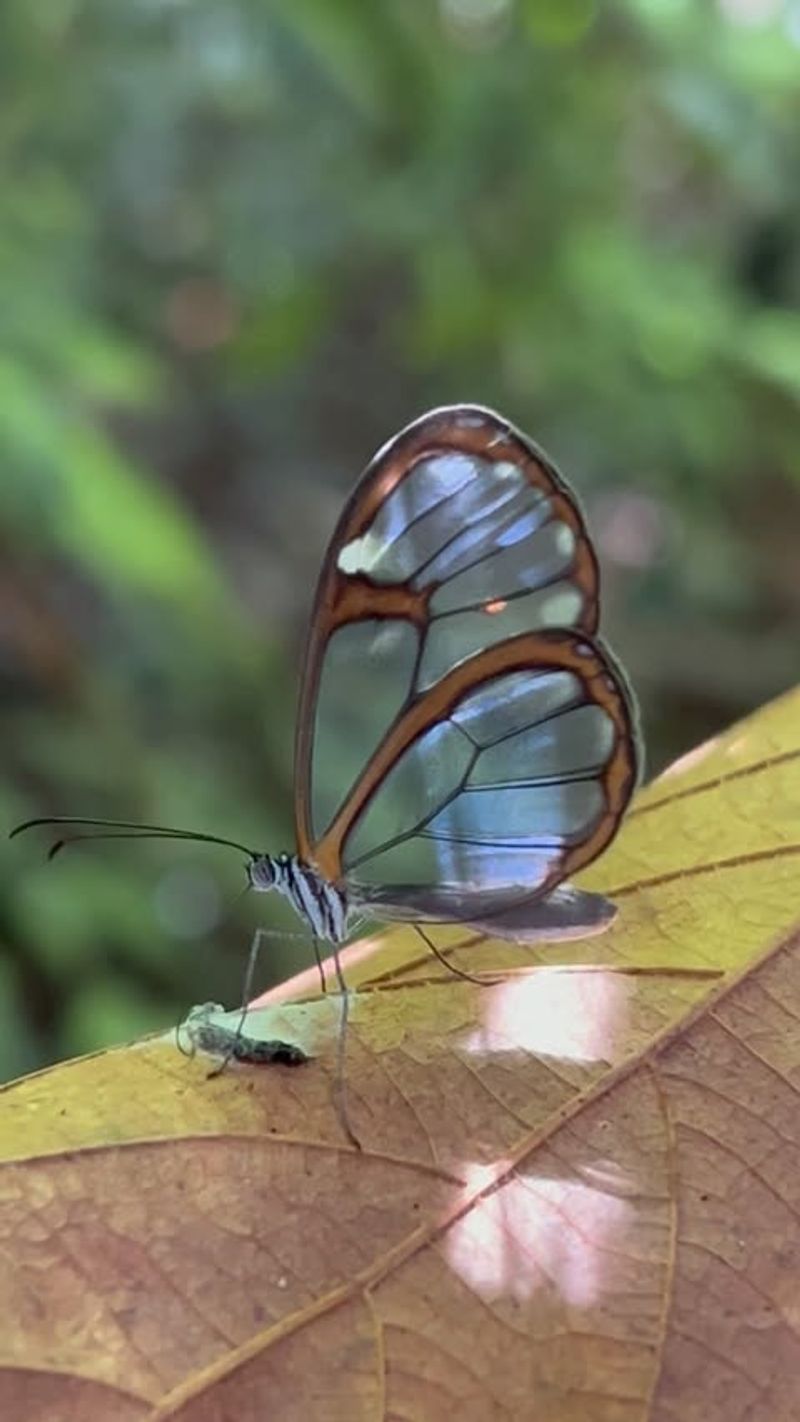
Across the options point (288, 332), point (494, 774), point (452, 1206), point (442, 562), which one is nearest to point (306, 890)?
point (494, 774)

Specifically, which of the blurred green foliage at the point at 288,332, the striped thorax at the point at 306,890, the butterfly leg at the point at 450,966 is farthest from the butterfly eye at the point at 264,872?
the blurred green foliage at the point at 288,332

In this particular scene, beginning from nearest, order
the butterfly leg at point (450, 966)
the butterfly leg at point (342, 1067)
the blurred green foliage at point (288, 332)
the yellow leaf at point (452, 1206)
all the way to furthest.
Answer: the yellow leaf at point (452, 1206)
the butterfly leg at point (342, 1067)
the butterfly leg at point (450, 966)
the blurred green foliage at point (288, 332)

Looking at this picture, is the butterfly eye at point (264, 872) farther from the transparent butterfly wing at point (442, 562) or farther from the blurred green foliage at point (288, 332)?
the blurred green foliage at point (288, 332)

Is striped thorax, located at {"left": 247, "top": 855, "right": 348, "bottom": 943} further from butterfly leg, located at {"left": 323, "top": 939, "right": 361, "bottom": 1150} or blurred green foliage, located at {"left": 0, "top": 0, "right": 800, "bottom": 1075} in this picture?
blurred green foliage, located at {"left": 0, "top": 0, "right": 800, "bottom": 1075}

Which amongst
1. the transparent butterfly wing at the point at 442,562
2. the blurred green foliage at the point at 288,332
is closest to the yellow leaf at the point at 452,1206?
the transparent butterfly wing at the point at 442,562

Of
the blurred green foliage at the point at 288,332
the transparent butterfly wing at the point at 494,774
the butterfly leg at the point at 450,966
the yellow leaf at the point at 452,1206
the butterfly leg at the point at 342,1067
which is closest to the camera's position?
the yellow leaf at the point at 452,1206

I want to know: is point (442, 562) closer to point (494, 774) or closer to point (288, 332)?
point (494, 774)

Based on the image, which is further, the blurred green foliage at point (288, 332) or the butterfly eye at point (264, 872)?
the blurred green foliage at point (288, 332)

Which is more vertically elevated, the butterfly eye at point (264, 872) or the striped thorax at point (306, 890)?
the butterfly eye at point (264, 872)
